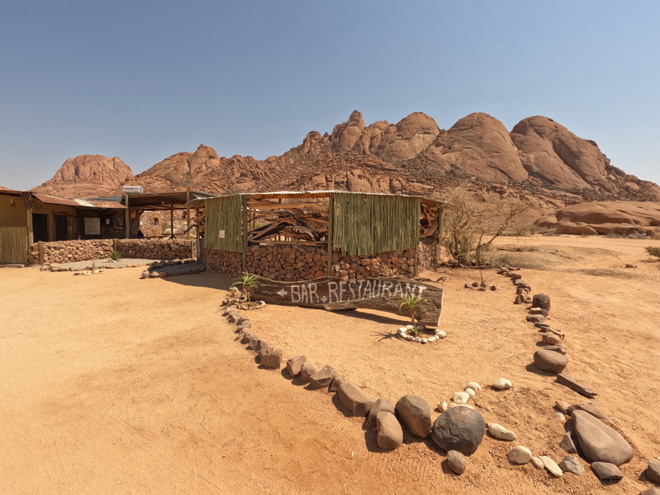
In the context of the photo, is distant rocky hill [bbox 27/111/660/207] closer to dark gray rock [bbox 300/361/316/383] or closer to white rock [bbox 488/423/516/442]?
dark gray rock [bbox 300/361/316/383]

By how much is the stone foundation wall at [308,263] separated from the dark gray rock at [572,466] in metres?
6.01

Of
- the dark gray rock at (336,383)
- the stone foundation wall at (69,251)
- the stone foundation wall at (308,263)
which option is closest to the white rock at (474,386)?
the dark gray rock at (336,383)

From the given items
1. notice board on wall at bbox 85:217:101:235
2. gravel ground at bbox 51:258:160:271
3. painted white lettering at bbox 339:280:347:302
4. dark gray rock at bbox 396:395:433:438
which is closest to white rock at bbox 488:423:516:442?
dark gray rock at bbox 396:395:433:438

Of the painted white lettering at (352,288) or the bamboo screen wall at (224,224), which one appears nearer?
the painted white lettering at (352,288)

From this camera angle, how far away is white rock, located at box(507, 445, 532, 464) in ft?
7.95

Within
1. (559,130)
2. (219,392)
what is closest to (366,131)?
(559,130)

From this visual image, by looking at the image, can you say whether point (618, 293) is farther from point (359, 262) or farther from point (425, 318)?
point (359, 262)

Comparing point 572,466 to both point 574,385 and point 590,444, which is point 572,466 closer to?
point 590,444

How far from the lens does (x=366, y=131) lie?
237 feet

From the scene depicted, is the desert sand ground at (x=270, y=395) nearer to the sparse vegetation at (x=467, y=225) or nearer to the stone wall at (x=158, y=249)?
the sparse vegetation at (x=467, y=225)

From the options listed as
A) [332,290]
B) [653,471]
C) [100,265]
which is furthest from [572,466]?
[100,265]

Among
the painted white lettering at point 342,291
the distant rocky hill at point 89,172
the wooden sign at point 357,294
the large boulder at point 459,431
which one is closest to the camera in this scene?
the large boulder at point 459,431

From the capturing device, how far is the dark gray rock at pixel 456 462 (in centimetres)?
233

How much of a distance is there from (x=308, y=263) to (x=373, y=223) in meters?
2.27
